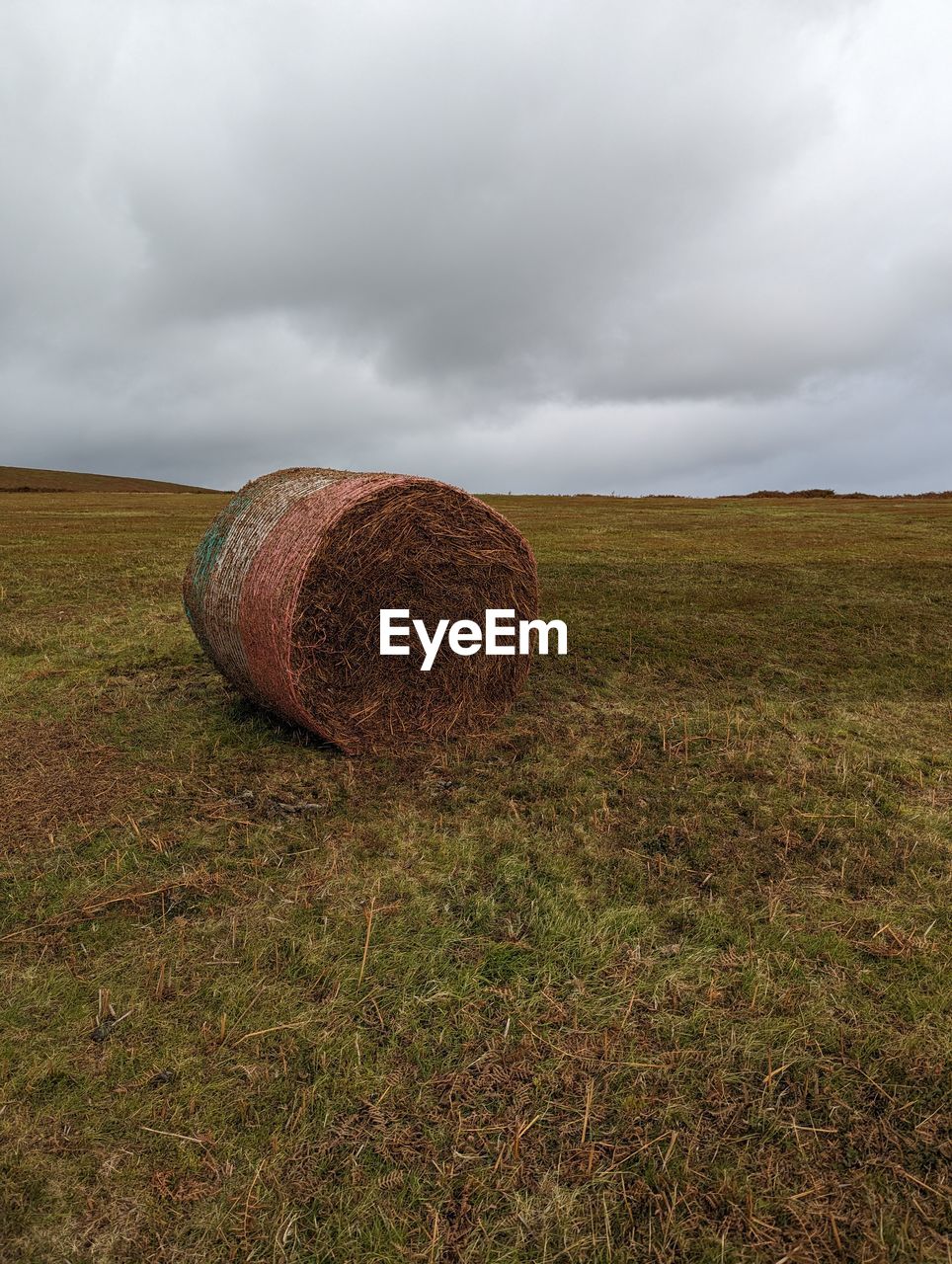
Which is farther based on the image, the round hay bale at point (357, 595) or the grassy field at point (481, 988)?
the round hay bale at point (357, 595)

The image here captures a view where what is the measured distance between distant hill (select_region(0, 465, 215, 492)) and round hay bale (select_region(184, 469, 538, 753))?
9376 cm

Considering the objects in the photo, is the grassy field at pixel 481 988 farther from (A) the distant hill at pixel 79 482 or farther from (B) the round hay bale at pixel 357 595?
(A) the distant hill at pixel 79 482

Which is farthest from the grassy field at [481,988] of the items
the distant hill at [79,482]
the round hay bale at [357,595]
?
the distant hill at [79,482]

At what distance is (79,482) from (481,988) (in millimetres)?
115069

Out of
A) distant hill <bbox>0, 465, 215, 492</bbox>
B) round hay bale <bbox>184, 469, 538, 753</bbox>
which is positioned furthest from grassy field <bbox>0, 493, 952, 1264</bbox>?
distant hill <bbox>0, 465, 215, 492</bbox>

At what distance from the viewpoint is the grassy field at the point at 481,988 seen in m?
2.58

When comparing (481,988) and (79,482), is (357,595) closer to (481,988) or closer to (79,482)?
(481,988)

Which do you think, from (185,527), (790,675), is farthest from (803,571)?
(185,527)

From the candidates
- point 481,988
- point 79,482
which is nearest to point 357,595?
point 481,988

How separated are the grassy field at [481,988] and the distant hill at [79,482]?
96.1 m

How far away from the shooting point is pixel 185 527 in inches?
1230

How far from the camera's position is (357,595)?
6691 millimetres

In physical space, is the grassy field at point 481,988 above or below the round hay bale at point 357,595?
below

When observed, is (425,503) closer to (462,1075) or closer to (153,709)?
(153,709)
